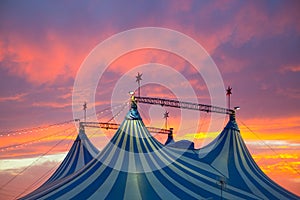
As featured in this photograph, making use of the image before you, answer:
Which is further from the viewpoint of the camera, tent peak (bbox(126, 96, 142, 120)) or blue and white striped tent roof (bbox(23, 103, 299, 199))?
tent peak (bbox(126, 96, 142, 120))

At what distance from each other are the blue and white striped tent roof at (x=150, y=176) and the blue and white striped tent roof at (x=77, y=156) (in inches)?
115

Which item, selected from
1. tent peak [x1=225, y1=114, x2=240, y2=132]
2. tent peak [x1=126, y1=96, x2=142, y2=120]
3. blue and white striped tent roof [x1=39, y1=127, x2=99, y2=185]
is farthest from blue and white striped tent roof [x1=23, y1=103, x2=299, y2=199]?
blue and white striped tent roof [x1=39, y1=127, x2=99, y2=185]

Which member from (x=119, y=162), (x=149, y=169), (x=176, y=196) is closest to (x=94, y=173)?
(x=119, y=162)

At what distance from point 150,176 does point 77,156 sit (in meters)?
6.29

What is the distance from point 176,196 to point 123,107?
485cm

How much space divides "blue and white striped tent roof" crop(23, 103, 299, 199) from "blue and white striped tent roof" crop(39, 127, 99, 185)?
293 cm

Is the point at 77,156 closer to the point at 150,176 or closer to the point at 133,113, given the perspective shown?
the point at 133,113

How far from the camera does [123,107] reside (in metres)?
14.1

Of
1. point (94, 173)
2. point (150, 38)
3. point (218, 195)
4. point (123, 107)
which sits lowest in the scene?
point (218, 195)

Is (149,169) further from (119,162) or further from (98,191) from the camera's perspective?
(98,191)

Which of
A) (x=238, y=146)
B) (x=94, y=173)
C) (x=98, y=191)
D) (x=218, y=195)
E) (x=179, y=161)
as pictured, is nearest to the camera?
(x=98, y=191)

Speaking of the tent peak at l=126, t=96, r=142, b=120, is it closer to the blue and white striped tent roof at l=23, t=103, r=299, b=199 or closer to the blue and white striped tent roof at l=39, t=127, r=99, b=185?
the blue and white striped tent roof at l=23, t=103, r=299, b=199

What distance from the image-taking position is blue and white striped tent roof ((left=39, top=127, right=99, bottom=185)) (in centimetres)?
1517

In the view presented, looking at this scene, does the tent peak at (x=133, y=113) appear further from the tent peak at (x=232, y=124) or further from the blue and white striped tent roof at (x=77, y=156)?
the tent peak at (x=232, y=124)
